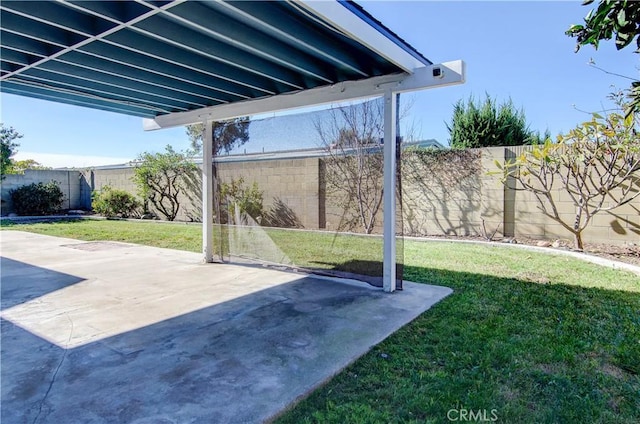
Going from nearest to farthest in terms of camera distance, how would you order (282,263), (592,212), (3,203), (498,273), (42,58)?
(42,58)
(498,273)
(282,263)
(592,212)
(3,203)

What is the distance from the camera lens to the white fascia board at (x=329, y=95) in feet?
13.5

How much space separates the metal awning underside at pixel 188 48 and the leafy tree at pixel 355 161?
0.49 m

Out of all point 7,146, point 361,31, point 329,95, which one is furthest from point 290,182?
point 7,146

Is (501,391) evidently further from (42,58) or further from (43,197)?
(43,197)

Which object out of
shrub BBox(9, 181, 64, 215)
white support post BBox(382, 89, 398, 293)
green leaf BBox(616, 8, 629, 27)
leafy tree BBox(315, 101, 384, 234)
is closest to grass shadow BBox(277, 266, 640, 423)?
white support post BBox(382, 89, 398, 293)

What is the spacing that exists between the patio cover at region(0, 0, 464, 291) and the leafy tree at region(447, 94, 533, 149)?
5.97 m

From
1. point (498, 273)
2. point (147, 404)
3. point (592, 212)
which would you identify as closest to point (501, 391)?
point (147, 404)

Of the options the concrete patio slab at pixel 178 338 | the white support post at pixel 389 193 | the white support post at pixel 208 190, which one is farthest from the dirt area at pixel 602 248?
the white support post at pixel 208 190

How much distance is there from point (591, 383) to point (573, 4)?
4678mm

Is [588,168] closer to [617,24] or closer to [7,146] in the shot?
[617,24]

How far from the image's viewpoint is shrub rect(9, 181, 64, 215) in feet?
49.1

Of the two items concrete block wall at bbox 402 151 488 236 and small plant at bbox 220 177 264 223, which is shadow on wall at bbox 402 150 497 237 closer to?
concrete block wall at bbox 402 151 488 236

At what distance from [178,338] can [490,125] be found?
908 cm

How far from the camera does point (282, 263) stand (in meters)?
6.08
